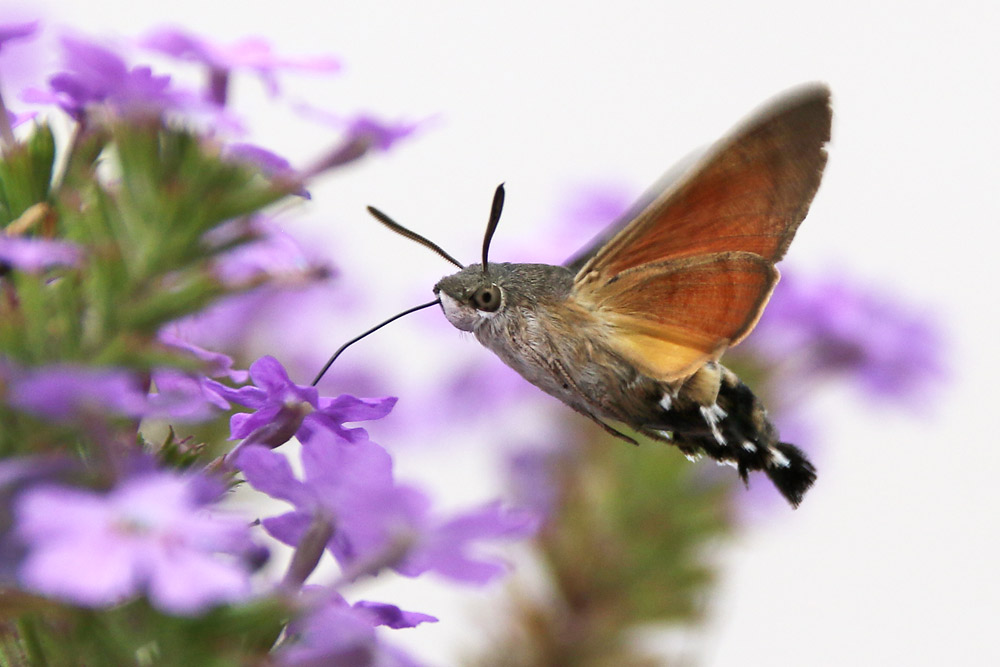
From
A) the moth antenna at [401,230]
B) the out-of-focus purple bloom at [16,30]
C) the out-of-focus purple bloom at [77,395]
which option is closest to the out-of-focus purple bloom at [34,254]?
the out-of-focus purple bloom at [77,395]

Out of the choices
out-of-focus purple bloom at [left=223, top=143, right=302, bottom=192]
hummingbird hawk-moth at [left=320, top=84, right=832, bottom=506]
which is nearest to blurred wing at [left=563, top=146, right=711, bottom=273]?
hummingbird hawk-moth at [left=320, top=84, right=832, bottom=506]

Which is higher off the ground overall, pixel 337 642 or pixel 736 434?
pixel 337 642

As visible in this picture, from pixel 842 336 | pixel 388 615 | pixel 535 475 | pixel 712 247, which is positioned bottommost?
pixel 535 475

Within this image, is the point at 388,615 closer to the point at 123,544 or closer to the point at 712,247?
the point at 123,544

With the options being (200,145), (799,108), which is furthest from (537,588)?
(200,145)

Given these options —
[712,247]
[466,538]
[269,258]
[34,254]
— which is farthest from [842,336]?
[34,254]

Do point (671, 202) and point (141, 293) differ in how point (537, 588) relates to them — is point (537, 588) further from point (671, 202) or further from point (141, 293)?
point (141, 293)
